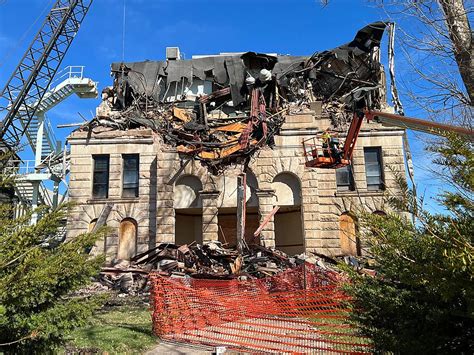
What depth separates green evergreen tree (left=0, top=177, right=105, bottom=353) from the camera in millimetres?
5182

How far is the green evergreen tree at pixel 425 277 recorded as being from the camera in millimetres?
3529

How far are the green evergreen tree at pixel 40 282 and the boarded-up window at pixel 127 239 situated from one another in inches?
609

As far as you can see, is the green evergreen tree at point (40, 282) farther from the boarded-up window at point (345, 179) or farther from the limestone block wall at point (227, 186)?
the boarded-up window at point (345, 179)

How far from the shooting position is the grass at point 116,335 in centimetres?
871

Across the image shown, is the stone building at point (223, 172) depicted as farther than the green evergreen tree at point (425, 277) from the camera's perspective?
Yes

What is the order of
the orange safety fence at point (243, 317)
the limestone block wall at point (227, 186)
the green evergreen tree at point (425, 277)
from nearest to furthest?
1. the green evergreen tree at point (425, 277)
2. the orange safety fence at point (243, 317)
3. the limestone block wall at point (227, 186)

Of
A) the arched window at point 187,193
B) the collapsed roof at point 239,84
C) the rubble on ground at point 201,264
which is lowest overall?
the rubble on ground at point 201,264

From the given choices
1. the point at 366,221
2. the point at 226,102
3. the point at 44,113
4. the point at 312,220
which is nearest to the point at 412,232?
the point at 366,221

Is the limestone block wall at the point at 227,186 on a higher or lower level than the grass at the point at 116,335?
higher

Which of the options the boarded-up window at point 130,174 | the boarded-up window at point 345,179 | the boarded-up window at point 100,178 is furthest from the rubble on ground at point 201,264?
the boarded-up window at point 100,178

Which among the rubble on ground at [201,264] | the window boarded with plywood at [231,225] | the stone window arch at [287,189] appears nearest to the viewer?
the rubble on ground at [201,264]

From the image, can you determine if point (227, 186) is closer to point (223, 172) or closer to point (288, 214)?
point (223, 172)

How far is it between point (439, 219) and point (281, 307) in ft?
27.0

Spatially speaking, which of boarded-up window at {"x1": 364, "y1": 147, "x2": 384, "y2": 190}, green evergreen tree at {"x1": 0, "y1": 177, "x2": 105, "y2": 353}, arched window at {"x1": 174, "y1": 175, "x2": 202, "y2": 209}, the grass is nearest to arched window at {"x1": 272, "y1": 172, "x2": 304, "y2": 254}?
arched window at {"x1": 174, "y1": 175, "x2": 202, "y2": 209}
